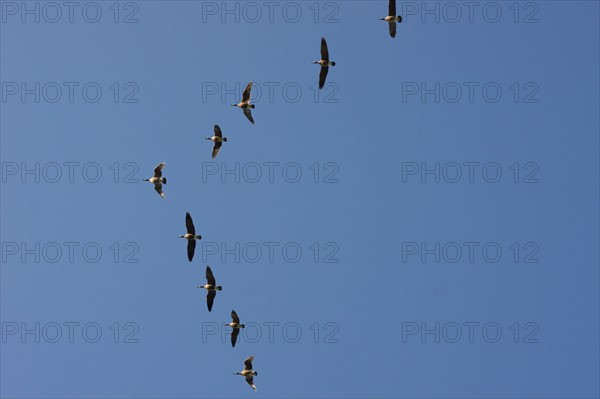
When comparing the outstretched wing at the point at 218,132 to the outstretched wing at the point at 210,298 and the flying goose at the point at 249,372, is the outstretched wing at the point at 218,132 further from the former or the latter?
the flying goose at the point at 249,372

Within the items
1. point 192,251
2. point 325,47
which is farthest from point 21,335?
point 325,47

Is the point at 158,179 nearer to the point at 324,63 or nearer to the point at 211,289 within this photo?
the point at 211,289

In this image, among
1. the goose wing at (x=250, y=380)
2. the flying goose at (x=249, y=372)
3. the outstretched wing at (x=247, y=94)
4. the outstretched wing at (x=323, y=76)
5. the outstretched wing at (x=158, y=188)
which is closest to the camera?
the outstretched wing at (x=323, y=76)

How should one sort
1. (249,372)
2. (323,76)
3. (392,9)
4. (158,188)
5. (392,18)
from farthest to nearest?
(249,372)
(158,188)
(323,76)
(392,9)
(392,18)

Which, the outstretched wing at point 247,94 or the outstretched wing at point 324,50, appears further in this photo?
the outstretched wing at point 247,94

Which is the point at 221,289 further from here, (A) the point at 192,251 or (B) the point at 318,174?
(B) the point at 318,174

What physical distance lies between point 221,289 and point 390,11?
21.2 m

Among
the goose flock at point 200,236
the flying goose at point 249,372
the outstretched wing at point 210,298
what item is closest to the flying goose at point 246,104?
the goose flock at point 200,236

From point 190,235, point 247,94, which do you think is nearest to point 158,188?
point 190,235

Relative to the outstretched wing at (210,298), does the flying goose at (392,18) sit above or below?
above

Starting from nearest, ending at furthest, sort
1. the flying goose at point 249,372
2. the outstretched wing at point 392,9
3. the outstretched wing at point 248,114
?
the outstretched wing at point 392,9 → the outstretched wing at point 248,114 → the flying goose at point 249,372

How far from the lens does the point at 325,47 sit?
86.6m

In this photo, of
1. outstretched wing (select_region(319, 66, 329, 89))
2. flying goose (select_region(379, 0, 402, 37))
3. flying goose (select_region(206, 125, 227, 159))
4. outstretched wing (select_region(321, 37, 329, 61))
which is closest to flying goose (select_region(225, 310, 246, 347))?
flying goose (select_region(206, 125, 227, 159))

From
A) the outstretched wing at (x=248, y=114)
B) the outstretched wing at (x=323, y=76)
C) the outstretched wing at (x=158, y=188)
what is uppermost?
the outstretched wing at (x=323, y=76)
